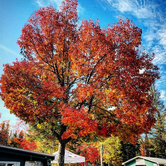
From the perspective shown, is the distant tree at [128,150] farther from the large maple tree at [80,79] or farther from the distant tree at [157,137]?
the large maple tree at [80,79]

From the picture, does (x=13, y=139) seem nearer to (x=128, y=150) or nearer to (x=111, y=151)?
(x=111, y=151)

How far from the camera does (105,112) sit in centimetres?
984

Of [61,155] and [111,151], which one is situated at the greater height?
[61,155]

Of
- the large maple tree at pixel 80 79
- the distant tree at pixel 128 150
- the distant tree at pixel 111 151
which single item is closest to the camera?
the large maple tree at pixel 80 79

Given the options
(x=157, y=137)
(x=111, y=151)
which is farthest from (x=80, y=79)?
(x=157, y=137)

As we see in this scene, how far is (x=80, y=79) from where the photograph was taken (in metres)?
10.2

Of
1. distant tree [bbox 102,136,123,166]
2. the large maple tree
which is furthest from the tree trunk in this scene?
distant tree [bbox 102,136,123,166]

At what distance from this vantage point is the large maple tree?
7.98 meters

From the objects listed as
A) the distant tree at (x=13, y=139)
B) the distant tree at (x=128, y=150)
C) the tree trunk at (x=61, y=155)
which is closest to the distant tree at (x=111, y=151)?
the distant tree at (x=128, y=150)

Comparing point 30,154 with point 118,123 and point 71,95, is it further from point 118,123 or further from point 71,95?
point 118,123

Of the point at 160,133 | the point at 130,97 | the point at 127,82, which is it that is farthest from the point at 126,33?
the point at 160,133

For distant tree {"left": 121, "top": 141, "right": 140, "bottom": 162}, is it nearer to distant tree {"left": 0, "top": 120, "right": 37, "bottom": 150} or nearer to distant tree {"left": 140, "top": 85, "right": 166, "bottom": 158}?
distant tree {"left": 140, "top": 85, "right": 166, "bottom": 158}

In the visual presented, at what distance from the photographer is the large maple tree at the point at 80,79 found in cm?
798

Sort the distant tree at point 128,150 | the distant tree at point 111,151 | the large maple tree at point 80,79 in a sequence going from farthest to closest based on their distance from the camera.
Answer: the distant tree at point 128,150, the distant tree at point 111,151, the large maple tree at point 80,79
